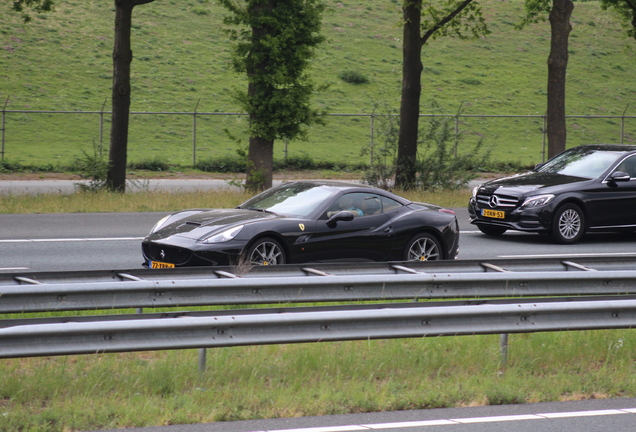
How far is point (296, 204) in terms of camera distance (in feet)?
35.2

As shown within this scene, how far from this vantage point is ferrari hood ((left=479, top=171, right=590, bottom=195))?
14.5 metres

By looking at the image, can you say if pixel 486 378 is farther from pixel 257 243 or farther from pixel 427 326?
pixel 257 243

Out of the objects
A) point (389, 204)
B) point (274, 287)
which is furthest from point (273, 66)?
point (274, 287)

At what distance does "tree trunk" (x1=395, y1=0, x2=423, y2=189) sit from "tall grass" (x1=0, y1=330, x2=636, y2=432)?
14.9 metres

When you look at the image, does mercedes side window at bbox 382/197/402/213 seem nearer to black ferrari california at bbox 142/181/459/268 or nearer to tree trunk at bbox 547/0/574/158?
black ferrari california at bbox 142/181/459/268

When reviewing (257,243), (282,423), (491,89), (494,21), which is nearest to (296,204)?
(257,243)

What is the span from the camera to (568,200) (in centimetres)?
1430

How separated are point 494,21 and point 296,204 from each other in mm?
66717

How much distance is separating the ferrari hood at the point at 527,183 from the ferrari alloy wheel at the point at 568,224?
497 millimetres

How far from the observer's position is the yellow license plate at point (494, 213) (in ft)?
47.3

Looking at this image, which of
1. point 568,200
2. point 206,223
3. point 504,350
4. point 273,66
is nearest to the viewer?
point 504,350

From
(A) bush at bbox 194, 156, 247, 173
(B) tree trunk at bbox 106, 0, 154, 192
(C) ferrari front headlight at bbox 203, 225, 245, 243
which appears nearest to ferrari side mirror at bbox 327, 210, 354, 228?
(C) ferrari front headlight at bbox 203, 225, 245, 243

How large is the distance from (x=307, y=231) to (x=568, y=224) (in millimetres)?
6373

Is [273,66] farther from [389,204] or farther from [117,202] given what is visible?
[389,204]
